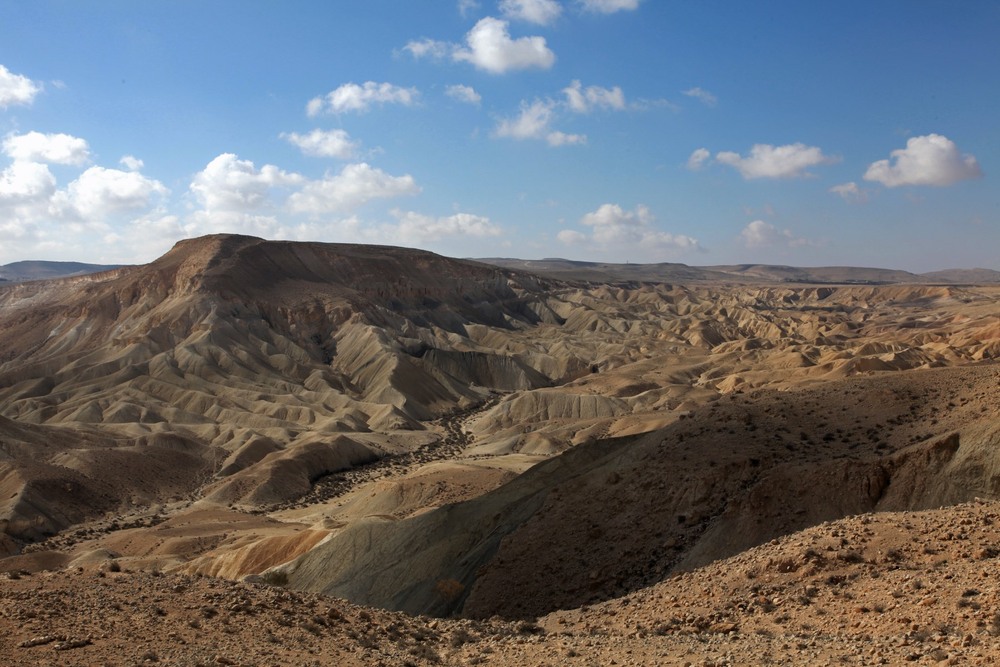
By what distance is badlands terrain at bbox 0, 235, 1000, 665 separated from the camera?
12406mm

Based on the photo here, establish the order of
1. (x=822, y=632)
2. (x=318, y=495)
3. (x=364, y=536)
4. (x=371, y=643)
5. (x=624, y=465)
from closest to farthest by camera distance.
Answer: (x=822, y=632)
(x=371, y=643)
(x=624, y=465)
(x=364, y=536)
(x=318, y=495)

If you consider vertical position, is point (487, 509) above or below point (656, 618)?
below

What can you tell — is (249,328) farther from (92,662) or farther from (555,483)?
(92,662)

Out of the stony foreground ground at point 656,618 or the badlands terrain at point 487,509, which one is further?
the badlands terrain at point 487,509

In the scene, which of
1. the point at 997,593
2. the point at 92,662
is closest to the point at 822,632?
the point at 997,593

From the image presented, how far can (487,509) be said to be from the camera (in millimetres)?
25234

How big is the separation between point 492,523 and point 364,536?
4.89m

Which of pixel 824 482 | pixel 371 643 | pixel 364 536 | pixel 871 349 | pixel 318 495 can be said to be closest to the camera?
pixel 371 643

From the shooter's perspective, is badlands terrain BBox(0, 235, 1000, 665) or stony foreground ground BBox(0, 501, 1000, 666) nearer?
stony foreground ground BBox(0, 501, 1000, 666)

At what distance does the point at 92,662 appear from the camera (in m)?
10.8

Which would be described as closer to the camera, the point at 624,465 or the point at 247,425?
the point at 624,465

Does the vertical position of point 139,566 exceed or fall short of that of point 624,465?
it falls short

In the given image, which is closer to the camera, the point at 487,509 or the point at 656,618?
the point at 656,618

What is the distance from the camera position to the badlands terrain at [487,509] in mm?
12406
